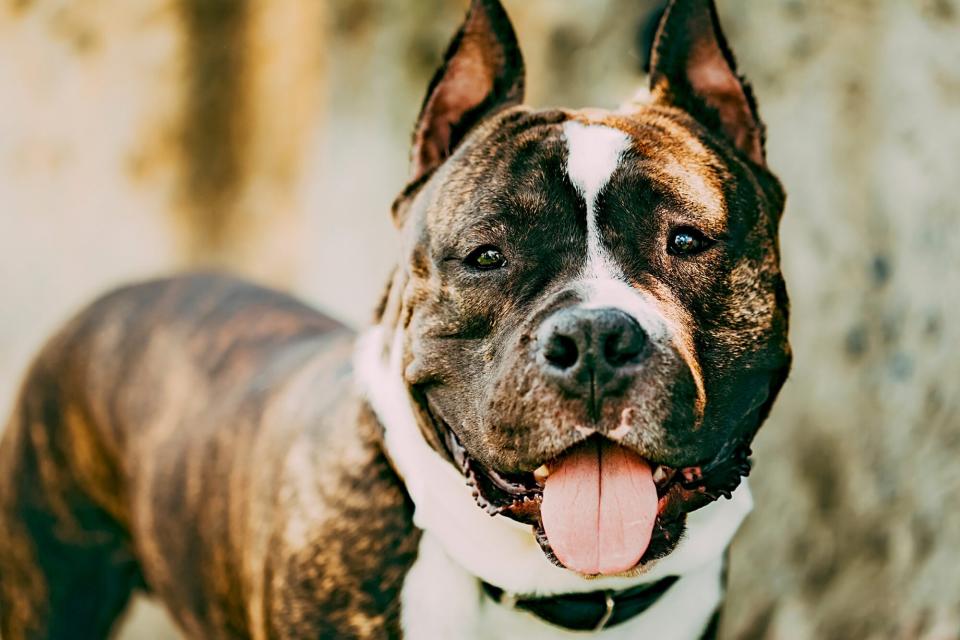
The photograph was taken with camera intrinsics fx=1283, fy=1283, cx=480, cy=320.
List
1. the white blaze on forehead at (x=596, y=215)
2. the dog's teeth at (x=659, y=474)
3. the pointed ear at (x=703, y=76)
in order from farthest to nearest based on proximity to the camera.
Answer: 1. the pointed ear at (x=703, y=76)
2. the dog's teeth at (x=659, y=474)
3. the white blaze on forehead at (x=596, y=215)

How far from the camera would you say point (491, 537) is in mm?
2773

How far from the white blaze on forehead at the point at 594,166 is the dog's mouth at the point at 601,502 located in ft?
1.27

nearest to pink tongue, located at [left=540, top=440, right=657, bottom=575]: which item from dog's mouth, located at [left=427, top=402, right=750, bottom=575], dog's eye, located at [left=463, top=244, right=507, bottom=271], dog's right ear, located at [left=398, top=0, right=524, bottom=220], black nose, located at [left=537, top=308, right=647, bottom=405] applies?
dog's mouth, located at [left=427, top=402, right=750, bottom=575]

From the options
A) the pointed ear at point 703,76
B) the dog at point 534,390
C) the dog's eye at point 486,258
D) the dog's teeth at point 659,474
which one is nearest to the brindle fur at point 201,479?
the dog at point 534,390

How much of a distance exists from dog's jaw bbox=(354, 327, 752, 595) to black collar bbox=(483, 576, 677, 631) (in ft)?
0.06

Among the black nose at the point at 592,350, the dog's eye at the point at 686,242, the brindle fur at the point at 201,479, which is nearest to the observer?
the black nose at the point at 592,350

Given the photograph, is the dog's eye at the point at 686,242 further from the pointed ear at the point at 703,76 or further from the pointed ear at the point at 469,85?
the pointed ear at the point at 469,85

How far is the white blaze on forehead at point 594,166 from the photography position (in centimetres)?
267

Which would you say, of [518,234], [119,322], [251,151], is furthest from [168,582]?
[251,151]

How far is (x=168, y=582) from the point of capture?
12.4 ft

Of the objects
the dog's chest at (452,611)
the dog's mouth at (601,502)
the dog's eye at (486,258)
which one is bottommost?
the dog's chest at (452,611)

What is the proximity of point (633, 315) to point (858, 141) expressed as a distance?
2.09 metres

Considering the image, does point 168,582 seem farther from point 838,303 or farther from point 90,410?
point 838,303

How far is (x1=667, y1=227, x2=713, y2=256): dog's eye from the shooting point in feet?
8.96
